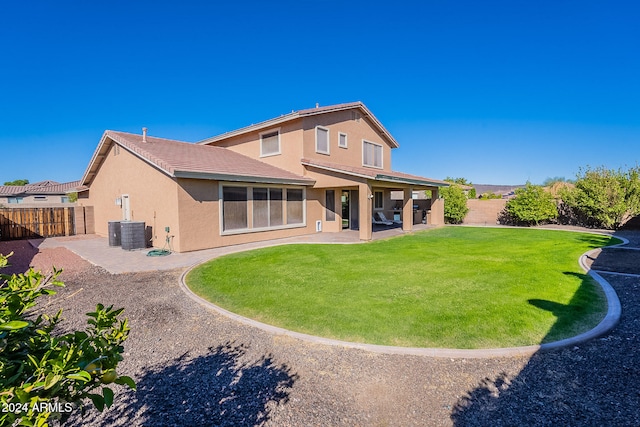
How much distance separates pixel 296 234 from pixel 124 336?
14648 millimetres

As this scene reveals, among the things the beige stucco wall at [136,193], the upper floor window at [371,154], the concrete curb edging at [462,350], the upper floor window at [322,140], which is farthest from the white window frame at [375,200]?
the concrete curb edging at [462,350]

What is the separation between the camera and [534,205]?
20.8 metres

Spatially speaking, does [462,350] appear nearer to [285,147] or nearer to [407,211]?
[407,211]

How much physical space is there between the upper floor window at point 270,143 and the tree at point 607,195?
747 inches

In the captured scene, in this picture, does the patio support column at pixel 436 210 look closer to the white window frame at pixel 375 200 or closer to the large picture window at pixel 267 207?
the white window frame at pixel 375 200

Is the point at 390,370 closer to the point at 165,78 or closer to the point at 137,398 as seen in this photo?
the point at 137,398

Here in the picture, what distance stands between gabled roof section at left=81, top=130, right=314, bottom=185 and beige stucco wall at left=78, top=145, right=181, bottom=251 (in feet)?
1.60

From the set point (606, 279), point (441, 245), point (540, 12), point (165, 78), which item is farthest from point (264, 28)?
point (606, 279)

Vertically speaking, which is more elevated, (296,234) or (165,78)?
(165,78)

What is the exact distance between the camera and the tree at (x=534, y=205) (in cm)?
2084

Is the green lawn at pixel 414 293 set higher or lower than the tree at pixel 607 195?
lower

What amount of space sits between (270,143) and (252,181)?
17.8 ft

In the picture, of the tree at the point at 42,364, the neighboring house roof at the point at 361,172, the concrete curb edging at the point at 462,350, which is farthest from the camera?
the neighboring house roof at the point at 361,172

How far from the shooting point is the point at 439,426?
298 centimetres
